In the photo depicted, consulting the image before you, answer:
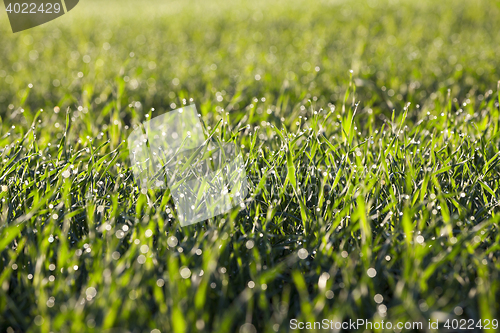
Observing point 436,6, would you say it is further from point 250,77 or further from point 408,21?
point 250,77

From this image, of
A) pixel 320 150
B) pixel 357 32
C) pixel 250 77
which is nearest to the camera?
pixel 320 150

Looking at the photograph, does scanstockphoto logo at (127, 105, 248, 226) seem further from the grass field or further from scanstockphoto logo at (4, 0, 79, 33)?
scanstockphoto logo at (4, 0, 79, 33)

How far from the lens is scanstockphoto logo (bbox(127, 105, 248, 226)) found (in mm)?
1661

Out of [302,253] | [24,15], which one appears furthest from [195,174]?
[24,15]

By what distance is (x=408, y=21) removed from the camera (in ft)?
20.0

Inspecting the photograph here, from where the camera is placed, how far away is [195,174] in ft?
6.10

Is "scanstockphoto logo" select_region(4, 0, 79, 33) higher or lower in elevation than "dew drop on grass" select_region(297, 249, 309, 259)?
lower

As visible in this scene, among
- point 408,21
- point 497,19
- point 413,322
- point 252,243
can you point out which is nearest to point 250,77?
point 252,243

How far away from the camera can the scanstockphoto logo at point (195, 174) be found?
5.45 feet

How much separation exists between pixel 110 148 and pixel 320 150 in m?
1.18
